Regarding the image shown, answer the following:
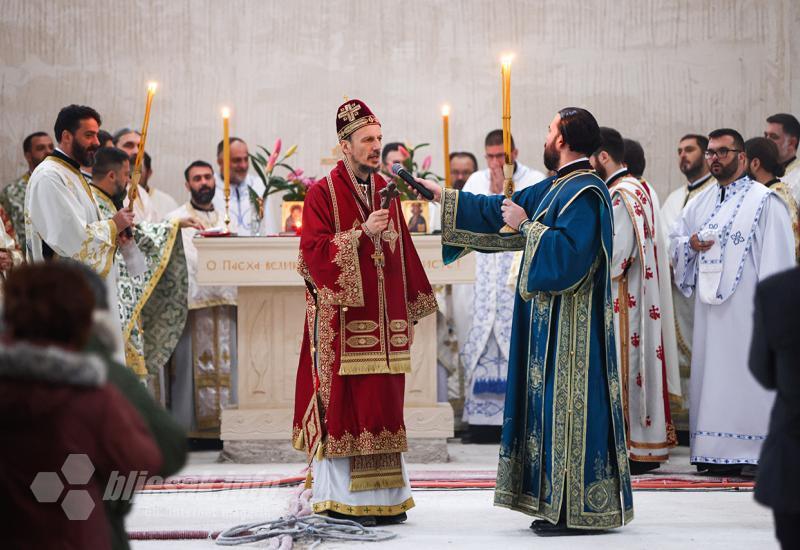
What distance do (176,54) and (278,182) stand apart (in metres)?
3.47

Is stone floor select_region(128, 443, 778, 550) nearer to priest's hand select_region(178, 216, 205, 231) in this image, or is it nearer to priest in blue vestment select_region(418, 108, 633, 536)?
priest in blue vestment select_region(418, 108, 633, 536)

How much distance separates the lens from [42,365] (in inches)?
106

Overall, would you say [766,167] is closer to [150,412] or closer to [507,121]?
[507,121]

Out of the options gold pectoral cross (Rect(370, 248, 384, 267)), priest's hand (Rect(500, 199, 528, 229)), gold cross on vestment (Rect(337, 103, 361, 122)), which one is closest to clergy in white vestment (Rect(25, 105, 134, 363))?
gold cross on vestment (Rect(337, 103, 361, 122))

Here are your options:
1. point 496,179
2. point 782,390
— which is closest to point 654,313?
point 496,179

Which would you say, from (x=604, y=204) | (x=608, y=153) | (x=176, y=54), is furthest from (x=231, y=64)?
(x=604, y=204)

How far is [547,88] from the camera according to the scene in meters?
11.5

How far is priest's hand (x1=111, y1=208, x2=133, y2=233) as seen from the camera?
7035mm

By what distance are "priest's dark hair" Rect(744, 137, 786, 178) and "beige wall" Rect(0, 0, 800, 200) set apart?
338cm

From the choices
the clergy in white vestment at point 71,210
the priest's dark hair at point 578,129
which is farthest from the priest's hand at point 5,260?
the priest's dark hair at point 578,129

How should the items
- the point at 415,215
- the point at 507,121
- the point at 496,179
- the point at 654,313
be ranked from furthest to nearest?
the point at 496,179, the point at 415,215, the point at 654,313, the point at 507,121

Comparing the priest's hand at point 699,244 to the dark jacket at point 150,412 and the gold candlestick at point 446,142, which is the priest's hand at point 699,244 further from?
the dark jacket at point 150,412

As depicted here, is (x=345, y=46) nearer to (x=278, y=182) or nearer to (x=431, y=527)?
(x=278, y=182)

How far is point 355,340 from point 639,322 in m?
2.66
